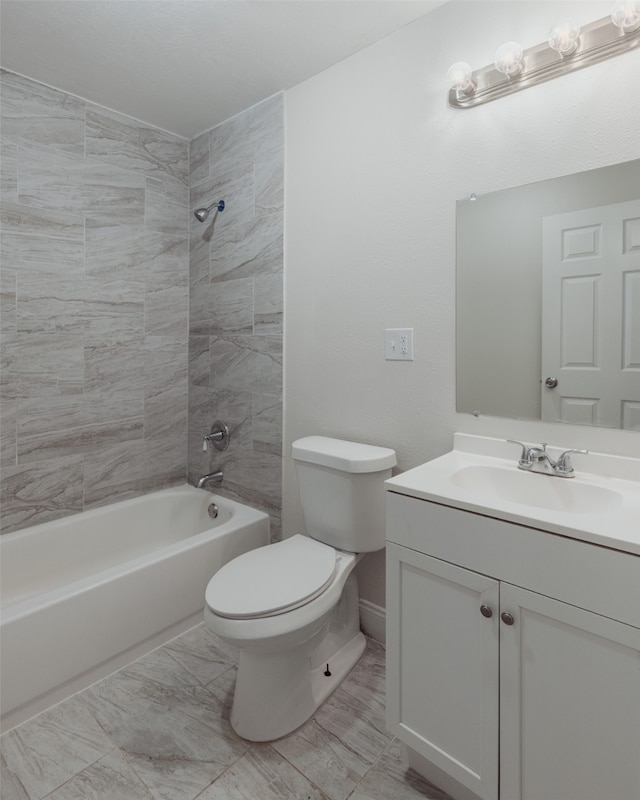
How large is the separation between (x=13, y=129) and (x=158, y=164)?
0.68 metres

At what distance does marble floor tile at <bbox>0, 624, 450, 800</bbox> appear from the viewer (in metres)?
1.25

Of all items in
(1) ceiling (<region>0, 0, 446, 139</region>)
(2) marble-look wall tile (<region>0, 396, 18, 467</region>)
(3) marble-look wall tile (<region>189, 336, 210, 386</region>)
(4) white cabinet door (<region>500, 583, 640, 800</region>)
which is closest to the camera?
(4) white cabinet door (<region>500, 583, 640, 800</region>)

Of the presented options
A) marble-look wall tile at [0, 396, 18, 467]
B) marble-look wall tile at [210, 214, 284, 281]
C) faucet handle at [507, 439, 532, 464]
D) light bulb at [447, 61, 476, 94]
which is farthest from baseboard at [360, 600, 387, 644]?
light bulb at [447, 61, 476, 94]

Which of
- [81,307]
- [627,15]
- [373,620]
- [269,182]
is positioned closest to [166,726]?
[373,620]

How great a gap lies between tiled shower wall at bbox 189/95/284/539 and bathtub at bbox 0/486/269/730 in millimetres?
250

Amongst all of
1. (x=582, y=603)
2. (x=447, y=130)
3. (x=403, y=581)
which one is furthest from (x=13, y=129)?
(x=582, y=603)

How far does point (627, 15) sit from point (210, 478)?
2.36m

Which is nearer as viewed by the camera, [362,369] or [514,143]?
[514,143]

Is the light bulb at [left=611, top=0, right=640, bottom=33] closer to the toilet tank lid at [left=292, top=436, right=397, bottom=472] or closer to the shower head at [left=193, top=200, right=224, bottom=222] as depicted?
the toilet tank lid at [left=292, top=436, right=397, bottom=472]

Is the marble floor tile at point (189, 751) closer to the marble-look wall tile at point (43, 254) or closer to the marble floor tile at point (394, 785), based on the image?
the marble floor tile at point (394, 785)

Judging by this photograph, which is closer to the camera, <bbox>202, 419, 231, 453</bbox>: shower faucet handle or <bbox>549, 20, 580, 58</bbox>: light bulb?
<bbox>549, 20, 580, 58</bbox>: light bulb

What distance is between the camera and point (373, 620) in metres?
1.90

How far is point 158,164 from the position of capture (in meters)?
2.45

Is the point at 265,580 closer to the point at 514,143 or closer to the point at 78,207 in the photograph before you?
the point at 514,143
